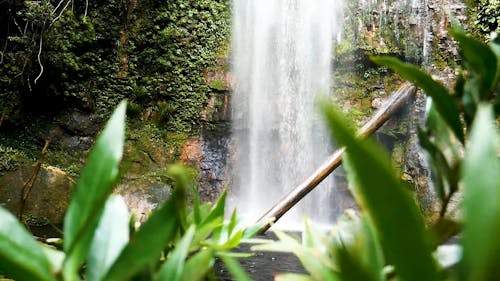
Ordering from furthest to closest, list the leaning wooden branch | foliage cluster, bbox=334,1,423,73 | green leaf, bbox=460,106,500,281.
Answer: foliage cluster, bbox=334,1,423,73 < the leaning wooden branch < green leaf, bbox=460,106,500,281

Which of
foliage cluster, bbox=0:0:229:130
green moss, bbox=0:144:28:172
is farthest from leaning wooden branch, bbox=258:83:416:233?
foliage cluster, bbox=0:0:229:130

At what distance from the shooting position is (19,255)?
0.79ft

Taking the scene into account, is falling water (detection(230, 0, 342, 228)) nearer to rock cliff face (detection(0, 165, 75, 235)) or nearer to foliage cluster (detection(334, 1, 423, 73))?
foliage cluster (detection(334, 1, 423, 73))

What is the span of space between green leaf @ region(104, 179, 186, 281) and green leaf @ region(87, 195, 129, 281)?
0.03 m

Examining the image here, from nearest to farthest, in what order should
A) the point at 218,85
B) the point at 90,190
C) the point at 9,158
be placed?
1. the point at 90,190
2. the point at 9,158
3. the point at 218,85

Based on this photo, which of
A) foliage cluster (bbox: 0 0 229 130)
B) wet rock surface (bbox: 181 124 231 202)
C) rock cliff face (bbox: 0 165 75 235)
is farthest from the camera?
wet rock surface (bbox: 181 124 231 202)

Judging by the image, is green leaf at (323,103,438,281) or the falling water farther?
the falling water

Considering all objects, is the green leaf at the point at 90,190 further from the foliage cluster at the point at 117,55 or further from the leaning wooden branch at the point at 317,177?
the foliage cluster at the point at 117,55

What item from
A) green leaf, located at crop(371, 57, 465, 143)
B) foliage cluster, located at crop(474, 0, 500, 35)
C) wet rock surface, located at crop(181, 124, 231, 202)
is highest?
foliage cluster, located at crop(474, 0, 500, 35)

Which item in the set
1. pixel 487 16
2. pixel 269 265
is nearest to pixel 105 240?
pixel 269 265

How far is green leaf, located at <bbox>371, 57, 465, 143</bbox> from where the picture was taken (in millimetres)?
344

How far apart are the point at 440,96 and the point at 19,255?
30 centimetres

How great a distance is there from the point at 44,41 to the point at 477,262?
807 cm

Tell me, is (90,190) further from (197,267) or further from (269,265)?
(269,265)
